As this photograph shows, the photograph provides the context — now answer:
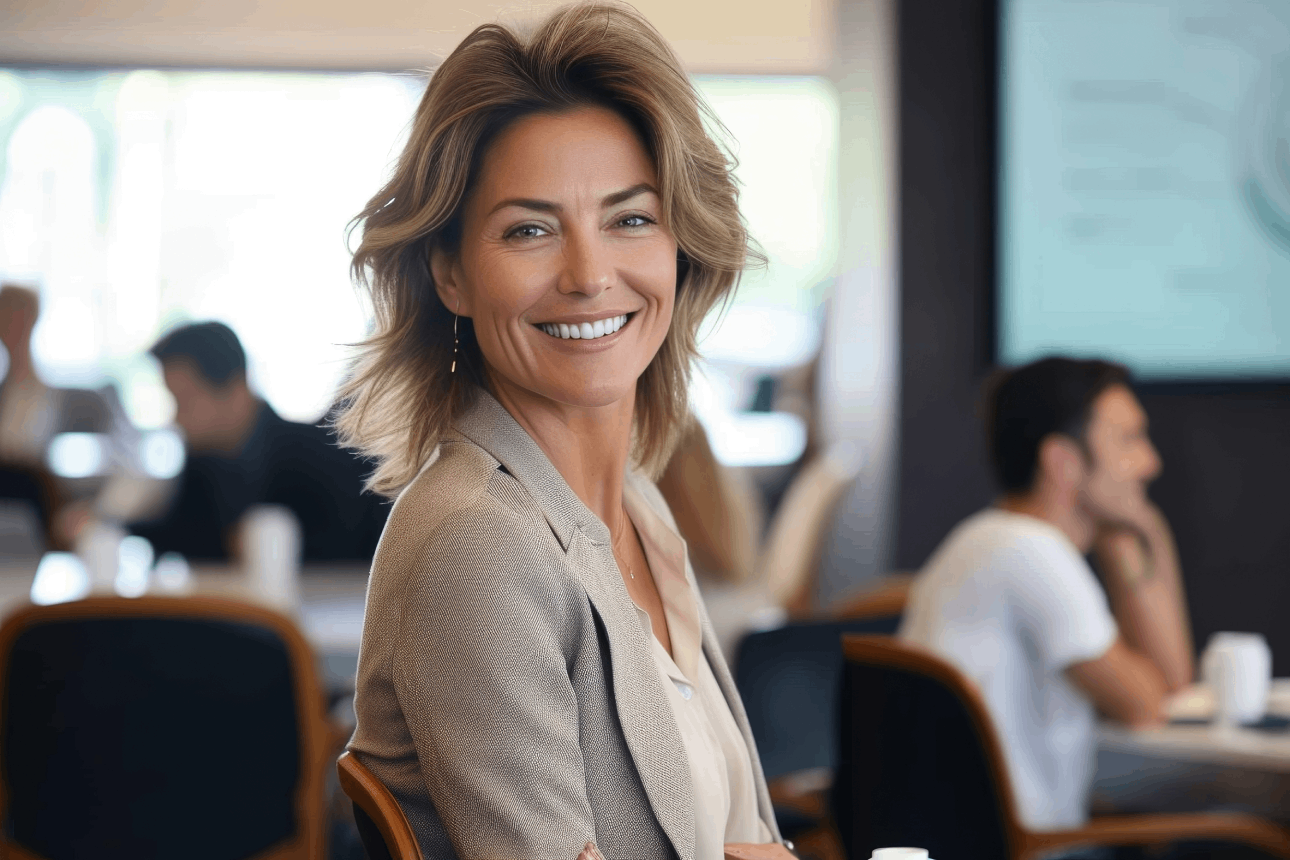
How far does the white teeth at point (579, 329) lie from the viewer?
1250 millimetres

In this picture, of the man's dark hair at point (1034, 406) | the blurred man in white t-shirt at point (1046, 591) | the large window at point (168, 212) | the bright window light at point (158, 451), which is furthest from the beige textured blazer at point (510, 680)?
the bright window light at point (158, 451)

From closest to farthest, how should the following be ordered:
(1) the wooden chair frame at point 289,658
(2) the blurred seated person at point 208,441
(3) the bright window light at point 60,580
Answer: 1. (1) the wooden chair frame at point 289,658
2. (3) the bright window light at point 60,580
3. (2) the blurred seated person at point 208,441

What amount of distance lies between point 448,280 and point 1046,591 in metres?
1.60

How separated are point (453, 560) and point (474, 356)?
0.36m

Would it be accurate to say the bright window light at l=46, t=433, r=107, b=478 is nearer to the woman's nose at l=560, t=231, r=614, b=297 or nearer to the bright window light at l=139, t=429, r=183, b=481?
the bright window light at l=139, t=429, r=183, b=481

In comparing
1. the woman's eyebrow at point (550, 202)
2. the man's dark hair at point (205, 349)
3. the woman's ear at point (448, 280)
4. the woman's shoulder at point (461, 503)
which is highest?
the woman's eyebrow at point (550, 202)

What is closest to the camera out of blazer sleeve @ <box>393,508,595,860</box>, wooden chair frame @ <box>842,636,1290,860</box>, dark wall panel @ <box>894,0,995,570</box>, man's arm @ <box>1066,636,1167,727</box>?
blazer sleeve @ <box>393,508,595,860</box>

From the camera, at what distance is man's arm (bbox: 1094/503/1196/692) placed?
3.13 m

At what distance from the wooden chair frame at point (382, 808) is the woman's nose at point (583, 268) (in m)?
0.46

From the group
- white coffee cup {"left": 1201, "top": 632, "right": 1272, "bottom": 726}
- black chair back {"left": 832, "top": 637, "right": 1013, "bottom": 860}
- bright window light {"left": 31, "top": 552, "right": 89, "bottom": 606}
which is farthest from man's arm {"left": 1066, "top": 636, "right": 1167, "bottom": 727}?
bright window light {"left": 31, "top": 552, "right": 89, "bottom": 606}

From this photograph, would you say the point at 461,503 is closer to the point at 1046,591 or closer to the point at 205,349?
the point at 1046,591

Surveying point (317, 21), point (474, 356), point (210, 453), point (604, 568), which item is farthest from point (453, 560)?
point (317, 21)

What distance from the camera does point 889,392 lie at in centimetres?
430

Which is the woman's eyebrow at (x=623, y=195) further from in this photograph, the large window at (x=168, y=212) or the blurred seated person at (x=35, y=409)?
the blurred seated person at (x=35, y=409)
